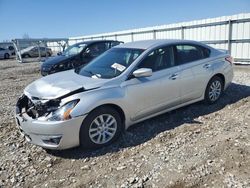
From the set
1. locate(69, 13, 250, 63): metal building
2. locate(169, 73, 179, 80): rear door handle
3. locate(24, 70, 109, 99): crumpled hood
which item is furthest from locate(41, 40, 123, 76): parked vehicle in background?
locate(169, 73, 179, 80): rear door handle

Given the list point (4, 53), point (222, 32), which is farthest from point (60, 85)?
point (4, 53)

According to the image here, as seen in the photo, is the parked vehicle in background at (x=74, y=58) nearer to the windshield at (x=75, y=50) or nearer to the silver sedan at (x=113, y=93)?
the windshield at (x=75, y=50)

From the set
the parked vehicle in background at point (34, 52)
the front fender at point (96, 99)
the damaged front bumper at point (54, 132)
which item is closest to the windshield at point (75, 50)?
the front fender at point (96, 99)

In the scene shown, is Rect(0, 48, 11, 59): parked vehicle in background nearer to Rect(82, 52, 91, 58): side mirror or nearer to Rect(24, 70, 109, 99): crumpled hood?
Rect(82, 52, 91, 58): side mirror

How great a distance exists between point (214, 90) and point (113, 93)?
2828 millimetres

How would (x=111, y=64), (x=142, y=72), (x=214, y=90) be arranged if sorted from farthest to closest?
(x=214, y=90) → (x=111, y=64) → (x=142, y=72)

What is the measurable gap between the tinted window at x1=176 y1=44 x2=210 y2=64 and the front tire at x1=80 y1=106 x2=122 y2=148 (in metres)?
1.85

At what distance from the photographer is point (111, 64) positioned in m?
4.46

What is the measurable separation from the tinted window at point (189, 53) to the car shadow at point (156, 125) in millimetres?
1104

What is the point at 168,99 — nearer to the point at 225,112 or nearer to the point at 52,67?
the point at 225,112

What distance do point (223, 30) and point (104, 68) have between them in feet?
31.1

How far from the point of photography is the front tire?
3654 mm

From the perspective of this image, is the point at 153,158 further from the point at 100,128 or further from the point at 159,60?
the point at 159,60

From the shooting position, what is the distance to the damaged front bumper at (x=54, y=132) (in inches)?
134
